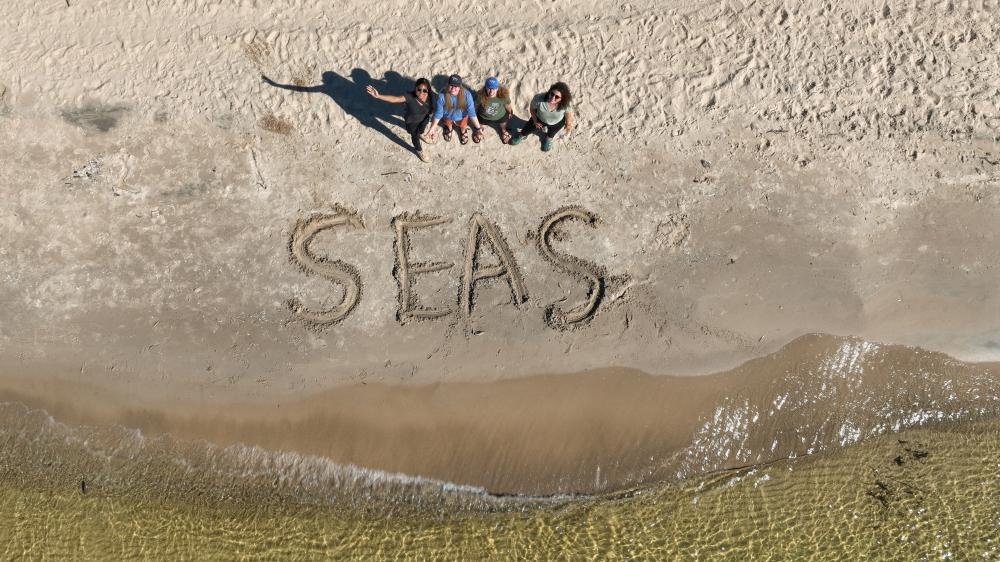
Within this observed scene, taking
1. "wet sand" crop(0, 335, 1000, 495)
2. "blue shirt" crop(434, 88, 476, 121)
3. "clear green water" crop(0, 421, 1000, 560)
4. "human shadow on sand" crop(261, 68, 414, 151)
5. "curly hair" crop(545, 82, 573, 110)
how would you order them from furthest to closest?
"human shadow on sand" crop(261, 68, 414, 151), "wet sand" crop(0, 335, 1000, 495), "clear green water" crop(0, 421, 1000, 560), "blue shirt" crop(434, 88, 476, 121), "curly hair" crop(545, 82, 573, 110)

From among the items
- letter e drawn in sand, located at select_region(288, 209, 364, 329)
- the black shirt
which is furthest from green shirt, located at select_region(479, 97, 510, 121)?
letter e drawn in sand, located at select_region(288, 209, 364, 329)

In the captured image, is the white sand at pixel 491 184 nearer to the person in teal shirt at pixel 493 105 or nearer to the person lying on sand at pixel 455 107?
the person in teal shirt at pixel 493 105

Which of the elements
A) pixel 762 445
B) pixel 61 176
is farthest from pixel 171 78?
pixel 762 445

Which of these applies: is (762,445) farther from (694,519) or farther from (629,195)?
(629,195)

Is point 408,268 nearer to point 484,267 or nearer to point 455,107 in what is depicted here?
point 484,267

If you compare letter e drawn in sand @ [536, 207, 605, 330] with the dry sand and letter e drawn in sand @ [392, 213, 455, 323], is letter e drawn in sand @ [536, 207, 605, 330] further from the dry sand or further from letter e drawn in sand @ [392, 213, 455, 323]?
letter e drawn in sand @ [392, 213, 455, 323]

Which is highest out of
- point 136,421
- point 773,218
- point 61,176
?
point 773,218

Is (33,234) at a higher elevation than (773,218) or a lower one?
lower
